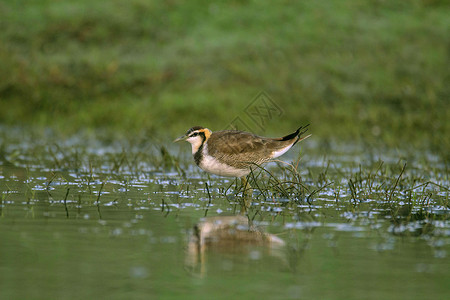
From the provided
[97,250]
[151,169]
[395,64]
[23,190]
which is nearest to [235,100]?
[395,64]

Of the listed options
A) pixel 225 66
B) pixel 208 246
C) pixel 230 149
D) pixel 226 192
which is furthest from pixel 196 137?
pixel 225 66

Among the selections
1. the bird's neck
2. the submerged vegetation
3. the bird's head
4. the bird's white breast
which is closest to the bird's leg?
the submerged vegetation

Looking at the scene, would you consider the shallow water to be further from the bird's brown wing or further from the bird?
the bird's brown wing

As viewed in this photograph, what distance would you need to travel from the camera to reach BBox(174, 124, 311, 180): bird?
33.2ft

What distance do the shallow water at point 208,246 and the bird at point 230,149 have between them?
0.42 m

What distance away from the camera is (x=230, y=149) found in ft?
33.6

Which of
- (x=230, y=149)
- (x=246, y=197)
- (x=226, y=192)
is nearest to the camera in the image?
(x=246, y=197)

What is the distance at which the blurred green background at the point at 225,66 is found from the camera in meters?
19.4

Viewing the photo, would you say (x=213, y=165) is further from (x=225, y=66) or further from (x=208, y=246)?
(x=225, y=66)

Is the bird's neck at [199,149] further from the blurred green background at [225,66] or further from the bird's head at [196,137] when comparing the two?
the blurred green background at [225,66]

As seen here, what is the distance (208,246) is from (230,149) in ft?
12.4

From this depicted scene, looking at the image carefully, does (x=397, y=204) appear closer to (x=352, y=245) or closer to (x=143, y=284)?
(x=352, y=245)

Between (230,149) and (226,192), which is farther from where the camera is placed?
(230,149)

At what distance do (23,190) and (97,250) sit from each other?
3838 mm
